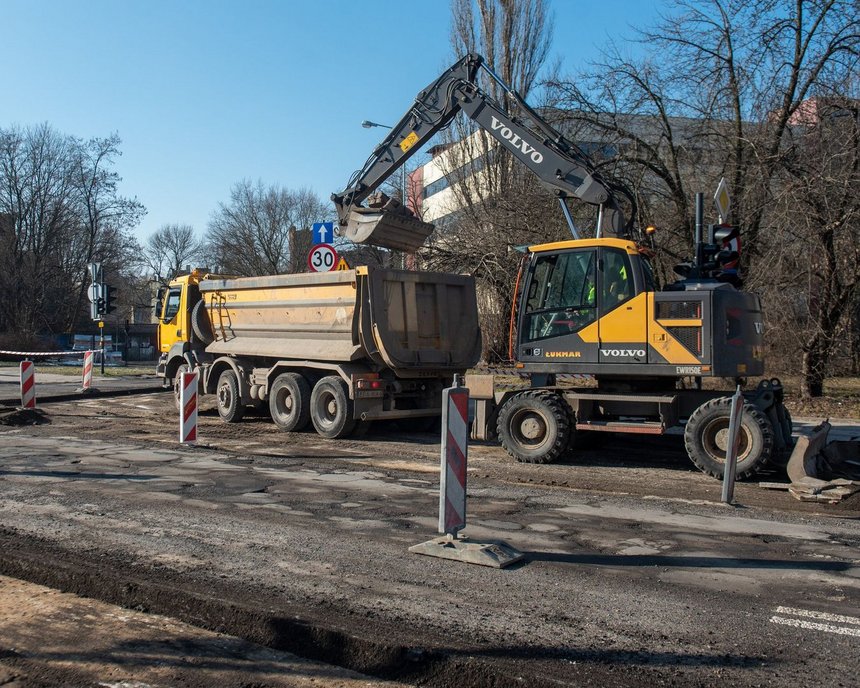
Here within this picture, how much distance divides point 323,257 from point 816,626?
10.8m

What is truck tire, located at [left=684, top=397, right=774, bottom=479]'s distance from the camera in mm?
9453

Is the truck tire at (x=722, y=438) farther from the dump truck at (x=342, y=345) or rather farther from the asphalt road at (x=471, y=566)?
the dump truck at (x=342, y=345)

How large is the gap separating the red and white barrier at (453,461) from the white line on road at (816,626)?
7.84ft

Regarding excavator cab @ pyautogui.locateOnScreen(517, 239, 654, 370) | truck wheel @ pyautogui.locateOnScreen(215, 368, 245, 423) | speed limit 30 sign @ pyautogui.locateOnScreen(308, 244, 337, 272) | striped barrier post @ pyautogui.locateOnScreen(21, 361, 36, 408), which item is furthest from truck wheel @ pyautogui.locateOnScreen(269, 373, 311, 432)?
striped barrier post @ pyautogui.locateOnScreen(21, 361, 36, 408)

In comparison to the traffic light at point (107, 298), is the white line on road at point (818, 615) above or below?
below

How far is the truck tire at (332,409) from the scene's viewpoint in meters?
13.3

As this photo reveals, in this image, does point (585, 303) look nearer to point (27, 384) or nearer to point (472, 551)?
point (472, 551)

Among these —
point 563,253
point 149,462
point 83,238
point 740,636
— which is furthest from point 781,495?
point 83,238

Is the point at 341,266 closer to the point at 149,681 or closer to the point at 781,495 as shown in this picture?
the point at 781,495

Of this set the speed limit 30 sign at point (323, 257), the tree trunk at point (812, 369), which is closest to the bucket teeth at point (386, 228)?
the speed limit 30 sign at point (323, 257)

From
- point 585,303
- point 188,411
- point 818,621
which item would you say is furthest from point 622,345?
point 188,411

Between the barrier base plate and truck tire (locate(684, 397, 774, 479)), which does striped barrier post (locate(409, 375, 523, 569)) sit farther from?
truck tire (locate(684, 397, 774, 479))

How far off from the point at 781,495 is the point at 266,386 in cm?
914

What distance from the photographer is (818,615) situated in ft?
16.6
